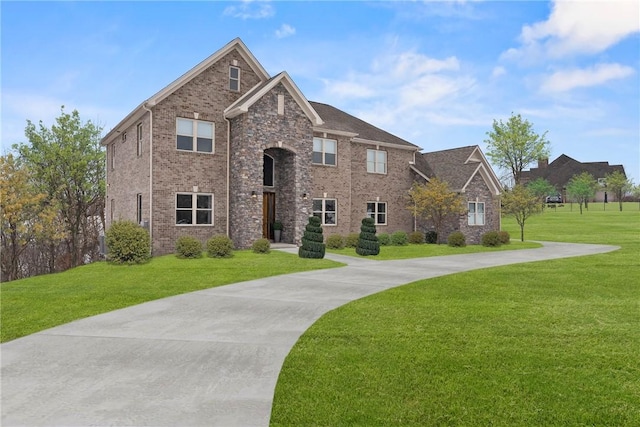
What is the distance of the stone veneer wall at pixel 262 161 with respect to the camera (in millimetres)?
20266

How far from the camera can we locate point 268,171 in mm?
23203

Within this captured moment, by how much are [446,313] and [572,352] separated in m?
2.44

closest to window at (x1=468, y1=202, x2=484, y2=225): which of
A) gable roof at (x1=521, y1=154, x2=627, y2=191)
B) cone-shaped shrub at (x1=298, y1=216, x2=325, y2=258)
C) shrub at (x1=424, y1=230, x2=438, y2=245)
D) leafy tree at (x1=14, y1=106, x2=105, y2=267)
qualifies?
shrub at (x1=424, y1=230, x2=438, y2=245)

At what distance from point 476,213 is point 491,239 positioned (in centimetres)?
282

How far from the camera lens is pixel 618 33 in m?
17.5

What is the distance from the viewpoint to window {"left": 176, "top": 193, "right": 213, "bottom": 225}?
Answer: 19828 millimetres

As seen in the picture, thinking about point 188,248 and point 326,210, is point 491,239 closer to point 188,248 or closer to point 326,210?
point 326,210

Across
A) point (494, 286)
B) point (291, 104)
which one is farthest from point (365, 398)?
point (291, 104)

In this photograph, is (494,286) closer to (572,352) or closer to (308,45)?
(572,352)

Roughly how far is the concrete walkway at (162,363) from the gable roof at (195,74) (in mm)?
12861

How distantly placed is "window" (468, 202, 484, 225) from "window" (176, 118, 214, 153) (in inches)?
707

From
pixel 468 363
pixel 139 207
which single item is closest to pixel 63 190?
pixel 139 207

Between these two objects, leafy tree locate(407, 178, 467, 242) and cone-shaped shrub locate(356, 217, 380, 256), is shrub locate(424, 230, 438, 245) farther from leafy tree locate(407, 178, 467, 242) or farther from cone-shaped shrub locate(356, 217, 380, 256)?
cone-shaped shrub locate(356, 217, 380, 256)

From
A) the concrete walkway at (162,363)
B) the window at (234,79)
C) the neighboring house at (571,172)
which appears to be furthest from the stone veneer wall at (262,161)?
the neighboring house at (571,172)
